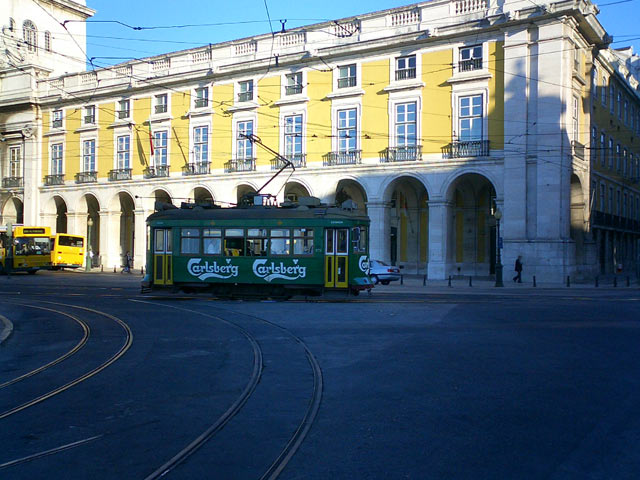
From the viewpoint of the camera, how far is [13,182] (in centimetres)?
5462

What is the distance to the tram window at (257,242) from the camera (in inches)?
876

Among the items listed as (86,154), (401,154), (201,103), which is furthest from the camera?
(86,154)

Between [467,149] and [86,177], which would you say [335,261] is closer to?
[467,149]

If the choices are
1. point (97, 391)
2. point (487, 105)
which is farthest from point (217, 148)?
point (97, 391)

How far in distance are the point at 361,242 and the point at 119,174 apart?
105 feet

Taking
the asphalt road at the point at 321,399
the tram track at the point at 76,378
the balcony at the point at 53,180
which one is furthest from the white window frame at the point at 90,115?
the tram track at the point at 76,378

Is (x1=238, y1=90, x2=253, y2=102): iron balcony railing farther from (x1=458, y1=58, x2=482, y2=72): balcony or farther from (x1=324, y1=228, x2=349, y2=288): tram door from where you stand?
(x1=324, y1=228, x2=349, y2=288): tram door

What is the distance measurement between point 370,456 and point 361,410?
162cm

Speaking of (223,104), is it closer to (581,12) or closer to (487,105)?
(487,105)

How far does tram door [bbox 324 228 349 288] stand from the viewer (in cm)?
2155

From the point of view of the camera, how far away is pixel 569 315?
16.8 metres

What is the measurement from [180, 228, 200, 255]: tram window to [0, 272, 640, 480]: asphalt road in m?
7.56

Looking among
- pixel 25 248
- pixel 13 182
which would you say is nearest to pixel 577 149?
pixel 25 248

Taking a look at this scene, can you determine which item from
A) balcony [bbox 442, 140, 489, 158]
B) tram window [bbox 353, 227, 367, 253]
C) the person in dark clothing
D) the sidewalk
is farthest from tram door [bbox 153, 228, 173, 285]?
balcony [bbox 442, 140, 489, 158]
